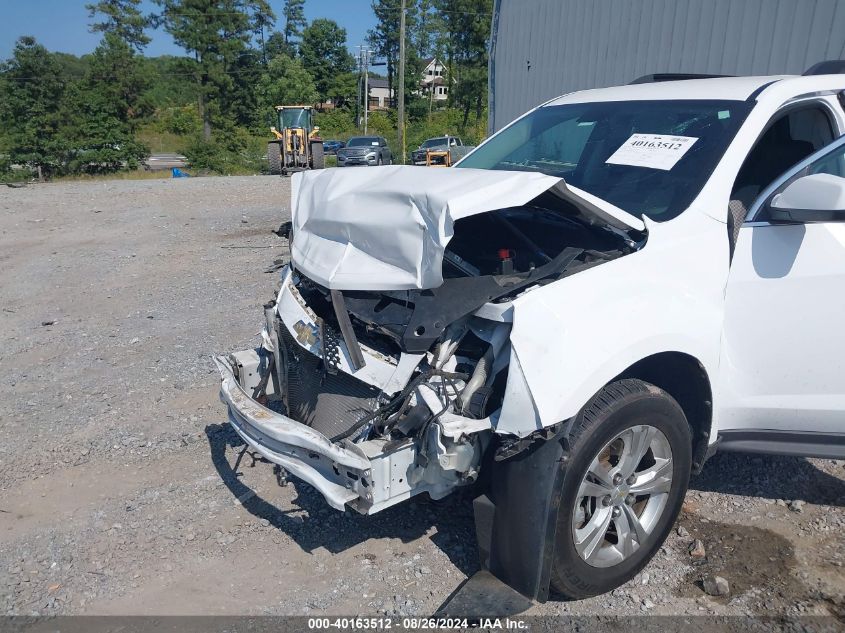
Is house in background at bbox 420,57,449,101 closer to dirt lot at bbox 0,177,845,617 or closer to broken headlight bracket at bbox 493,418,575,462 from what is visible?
dirt lot at bbox 0,177,845,617

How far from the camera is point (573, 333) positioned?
252 centimetres

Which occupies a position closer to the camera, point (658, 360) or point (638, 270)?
point (638, 270)

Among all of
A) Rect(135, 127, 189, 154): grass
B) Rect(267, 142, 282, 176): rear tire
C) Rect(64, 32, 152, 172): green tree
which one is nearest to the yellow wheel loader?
Rect(267, 142, 282, 176): rear tire

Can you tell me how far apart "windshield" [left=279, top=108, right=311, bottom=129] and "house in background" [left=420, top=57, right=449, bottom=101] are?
124 ft

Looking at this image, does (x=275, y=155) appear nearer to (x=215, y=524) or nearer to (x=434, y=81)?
(x=215, y=524)

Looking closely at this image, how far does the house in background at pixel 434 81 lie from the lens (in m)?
68.1

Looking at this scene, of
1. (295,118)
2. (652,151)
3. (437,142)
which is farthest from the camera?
(437,142)

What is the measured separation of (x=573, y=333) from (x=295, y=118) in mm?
28431

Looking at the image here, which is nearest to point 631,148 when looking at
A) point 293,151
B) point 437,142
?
point 293,151

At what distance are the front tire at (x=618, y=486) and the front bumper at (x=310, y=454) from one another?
2.49ft

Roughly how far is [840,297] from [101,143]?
36302mm

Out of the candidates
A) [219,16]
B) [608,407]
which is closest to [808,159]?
[608,407]

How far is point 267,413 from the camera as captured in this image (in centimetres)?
305

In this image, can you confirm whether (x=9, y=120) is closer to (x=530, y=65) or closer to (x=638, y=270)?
(x=530, y=65)
